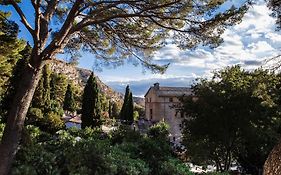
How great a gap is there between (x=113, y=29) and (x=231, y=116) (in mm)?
4556

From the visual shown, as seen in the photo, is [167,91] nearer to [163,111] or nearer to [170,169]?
[163,111]

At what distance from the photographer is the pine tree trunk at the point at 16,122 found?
6461 millimetres

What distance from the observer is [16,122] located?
263 inches

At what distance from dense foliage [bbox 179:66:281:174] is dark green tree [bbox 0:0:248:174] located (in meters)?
2.60

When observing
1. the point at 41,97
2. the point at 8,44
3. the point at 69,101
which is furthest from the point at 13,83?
the point at 69,101

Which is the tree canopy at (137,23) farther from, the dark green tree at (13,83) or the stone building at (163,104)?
the stone building at (163,104)

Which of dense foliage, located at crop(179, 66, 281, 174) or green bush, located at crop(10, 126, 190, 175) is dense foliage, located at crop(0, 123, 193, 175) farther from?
dense foliage, located at crop(179, 66, 281, 174)

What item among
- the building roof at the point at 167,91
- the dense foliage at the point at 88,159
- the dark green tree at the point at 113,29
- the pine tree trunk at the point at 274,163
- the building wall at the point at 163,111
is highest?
the dark green tree at the point at 113,29

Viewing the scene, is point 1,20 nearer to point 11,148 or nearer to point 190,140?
point 11,148

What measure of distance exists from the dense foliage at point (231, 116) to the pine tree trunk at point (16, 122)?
5.83 meters

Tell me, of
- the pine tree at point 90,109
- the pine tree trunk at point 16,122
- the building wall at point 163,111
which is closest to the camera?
the pine tree trunk at point 16,122

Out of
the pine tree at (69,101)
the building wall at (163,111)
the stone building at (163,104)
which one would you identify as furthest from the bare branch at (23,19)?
the pine tree at (69,101)

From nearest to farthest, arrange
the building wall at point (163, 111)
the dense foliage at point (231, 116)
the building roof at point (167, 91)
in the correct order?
the dense foliage at point (231, 116) → the building wall at point (163, 111) → the building roof at point (167, 91)

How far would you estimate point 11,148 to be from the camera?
6.54 metres
